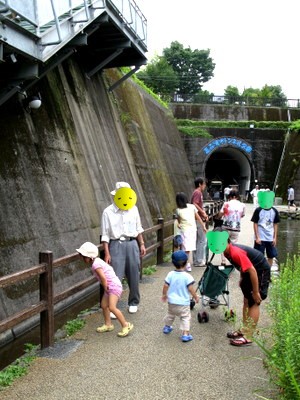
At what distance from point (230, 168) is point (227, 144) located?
890 cm

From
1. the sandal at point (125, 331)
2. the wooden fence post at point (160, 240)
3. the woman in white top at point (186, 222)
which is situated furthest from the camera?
the wooden fence post at point (160, 240)

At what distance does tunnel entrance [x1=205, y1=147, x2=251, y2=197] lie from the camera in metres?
35.9

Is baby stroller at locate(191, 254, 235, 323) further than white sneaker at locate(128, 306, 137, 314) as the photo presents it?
No

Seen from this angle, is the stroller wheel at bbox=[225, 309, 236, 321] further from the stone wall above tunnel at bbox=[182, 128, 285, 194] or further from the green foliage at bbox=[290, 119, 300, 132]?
the green foliage at bbox=[290, 119, 300, 132]

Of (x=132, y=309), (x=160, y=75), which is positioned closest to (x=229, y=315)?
(x=132, y=309)

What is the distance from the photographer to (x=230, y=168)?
42.6m

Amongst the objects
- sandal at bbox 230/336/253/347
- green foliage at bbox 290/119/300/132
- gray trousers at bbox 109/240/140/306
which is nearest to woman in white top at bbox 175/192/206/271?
gray trousers at bbox 109/240/140/306

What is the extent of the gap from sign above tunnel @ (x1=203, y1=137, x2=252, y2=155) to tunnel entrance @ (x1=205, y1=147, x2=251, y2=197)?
0.65m

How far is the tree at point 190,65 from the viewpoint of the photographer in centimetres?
6206

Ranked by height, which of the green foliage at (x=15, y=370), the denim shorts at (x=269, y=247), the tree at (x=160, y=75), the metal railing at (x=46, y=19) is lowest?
the green foliage at (x=15, y=370)

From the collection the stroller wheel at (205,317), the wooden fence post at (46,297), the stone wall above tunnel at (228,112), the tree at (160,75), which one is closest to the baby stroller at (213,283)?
the stroller wheel at (205,317)

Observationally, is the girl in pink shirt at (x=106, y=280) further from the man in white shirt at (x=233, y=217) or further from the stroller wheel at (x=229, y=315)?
the man in white shirt at (x=233, y=217)

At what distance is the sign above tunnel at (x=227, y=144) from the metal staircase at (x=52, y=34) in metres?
22.2

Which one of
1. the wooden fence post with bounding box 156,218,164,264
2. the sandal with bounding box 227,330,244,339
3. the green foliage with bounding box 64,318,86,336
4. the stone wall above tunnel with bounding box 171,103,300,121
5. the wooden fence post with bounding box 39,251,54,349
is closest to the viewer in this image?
the wooden fence post with bounding box 39,251,54,349
